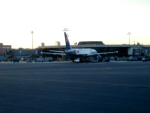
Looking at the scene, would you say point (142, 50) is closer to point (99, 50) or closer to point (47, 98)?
point (99, 50)

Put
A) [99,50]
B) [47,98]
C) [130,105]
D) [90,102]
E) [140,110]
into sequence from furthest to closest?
[99,50], [47,98], [90,102], [130,105], [140,110]

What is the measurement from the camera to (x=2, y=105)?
8.86m

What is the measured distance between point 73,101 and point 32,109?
207 cm

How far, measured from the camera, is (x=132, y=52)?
12938 cm

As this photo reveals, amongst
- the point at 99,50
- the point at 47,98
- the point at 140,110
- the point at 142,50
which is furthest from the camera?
the point at 99,50

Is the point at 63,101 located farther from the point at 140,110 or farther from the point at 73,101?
the point at 140,110

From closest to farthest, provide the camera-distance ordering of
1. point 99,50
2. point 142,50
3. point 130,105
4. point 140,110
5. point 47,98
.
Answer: point 140,110
point 130,105
point 47,98
point 142,50
point 99,50

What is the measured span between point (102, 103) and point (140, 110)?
1.73 m

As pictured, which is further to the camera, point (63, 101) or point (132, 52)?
point (132, 52)

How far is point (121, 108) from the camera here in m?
8.22

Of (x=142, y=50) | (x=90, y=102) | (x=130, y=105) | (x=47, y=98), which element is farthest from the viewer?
(x=142, y=50)

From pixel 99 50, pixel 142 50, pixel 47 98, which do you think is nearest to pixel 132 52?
pixel 142 50

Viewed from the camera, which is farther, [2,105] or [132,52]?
[132,52]

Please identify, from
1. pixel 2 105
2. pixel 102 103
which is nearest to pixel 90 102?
pixel 102 103
